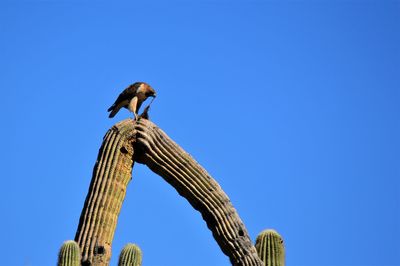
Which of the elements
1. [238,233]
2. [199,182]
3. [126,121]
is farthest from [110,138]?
[238,233]

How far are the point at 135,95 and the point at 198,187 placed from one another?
1488 mm

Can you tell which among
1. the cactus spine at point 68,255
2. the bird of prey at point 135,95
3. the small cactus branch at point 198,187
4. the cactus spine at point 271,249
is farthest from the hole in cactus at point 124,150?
the cactus spine at point 271,249

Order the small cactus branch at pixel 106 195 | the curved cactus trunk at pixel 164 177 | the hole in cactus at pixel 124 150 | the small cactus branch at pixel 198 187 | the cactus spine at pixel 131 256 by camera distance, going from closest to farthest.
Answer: the small cactus branch at pixel 106 195, the curved cactus trunk at pixel 164 177, the hole in cactus at pixel 124 150, the small cactus branch at pixel 198 187, the cactus spine at pixel 131 256

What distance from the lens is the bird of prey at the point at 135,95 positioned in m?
11.4

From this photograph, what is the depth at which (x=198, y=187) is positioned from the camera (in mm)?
10727

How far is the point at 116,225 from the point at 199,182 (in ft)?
3.88

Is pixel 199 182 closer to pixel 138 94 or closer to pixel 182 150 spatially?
pixel 182 150

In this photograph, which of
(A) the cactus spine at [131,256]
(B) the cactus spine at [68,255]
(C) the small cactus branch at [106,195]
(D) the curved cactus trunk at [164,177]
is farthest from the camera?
(A) the cactus spine at [131,256]

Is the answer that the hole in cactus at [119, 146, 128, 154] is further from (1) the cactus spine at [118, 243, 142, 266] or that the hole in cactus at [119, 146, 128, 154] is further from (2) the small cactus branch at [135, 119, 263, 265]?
(1) the cactus spine at [118, 243, 142, 266]

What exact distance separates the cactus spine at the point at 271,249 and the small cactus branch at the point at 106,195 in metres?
1.75

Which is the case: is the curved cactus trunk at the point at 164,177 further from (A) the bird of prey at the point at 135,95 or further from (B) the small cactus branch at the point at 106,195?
(A) the bird of prey at the point at 135,95

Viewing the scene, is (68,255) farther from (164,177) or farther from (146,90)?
(146,90)

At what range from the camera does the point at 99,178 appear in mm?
10102

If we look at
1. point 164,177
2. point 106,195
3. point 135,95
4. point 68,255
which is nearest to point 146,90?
point 135,95
